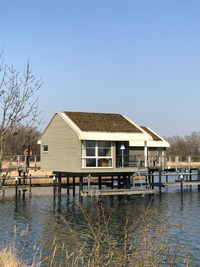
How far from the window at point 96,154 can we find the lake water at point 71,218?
3068 millimetres

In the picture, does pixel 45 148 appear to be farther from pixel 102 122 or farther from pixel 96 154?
pixel 96 154

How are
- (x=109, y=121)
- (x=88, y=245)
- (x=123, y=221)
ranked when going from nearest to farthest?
1. (x=88, y=245)
2. (x=123, y=221)
3. (x=109, y=121)

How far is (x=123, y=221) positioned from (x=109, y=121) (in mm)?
11556

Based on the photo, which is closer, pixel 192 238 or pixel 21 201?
pixel 192 238

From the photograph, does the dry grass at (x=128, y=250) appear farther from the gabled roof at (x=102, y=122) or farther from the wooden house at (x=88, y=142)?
the gabled roof at (x=102, y=122)

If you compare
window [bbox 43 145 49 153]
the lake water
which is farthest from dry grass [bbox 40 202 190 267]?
window [bbox 43 145 49 153]

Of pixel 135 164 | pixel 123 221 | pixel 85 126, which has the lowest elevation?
pixel 123 221

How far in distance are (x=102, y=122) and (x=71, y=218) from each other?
9969 mm

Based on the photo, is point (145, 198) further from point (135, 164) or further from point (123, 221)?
point (123, 221)

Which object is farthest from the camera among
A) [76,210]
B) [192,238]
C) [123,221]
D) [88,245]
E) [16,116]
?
[76,210]

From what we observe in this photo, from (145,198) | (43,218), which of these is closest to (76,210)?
(43,218)

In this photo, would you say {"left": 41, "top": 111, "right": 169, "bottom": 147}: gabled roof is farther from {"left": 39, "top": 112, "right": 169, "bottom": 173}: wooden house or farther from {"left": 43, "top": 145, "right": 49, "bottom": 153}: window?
{"left": 43, "top": 145, "right": 49, "bottom": 153}: window

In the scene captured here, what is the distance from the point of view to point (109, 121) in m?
33.4

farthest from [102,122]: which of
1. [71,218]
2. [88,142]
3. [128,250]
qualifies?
[128,250]
